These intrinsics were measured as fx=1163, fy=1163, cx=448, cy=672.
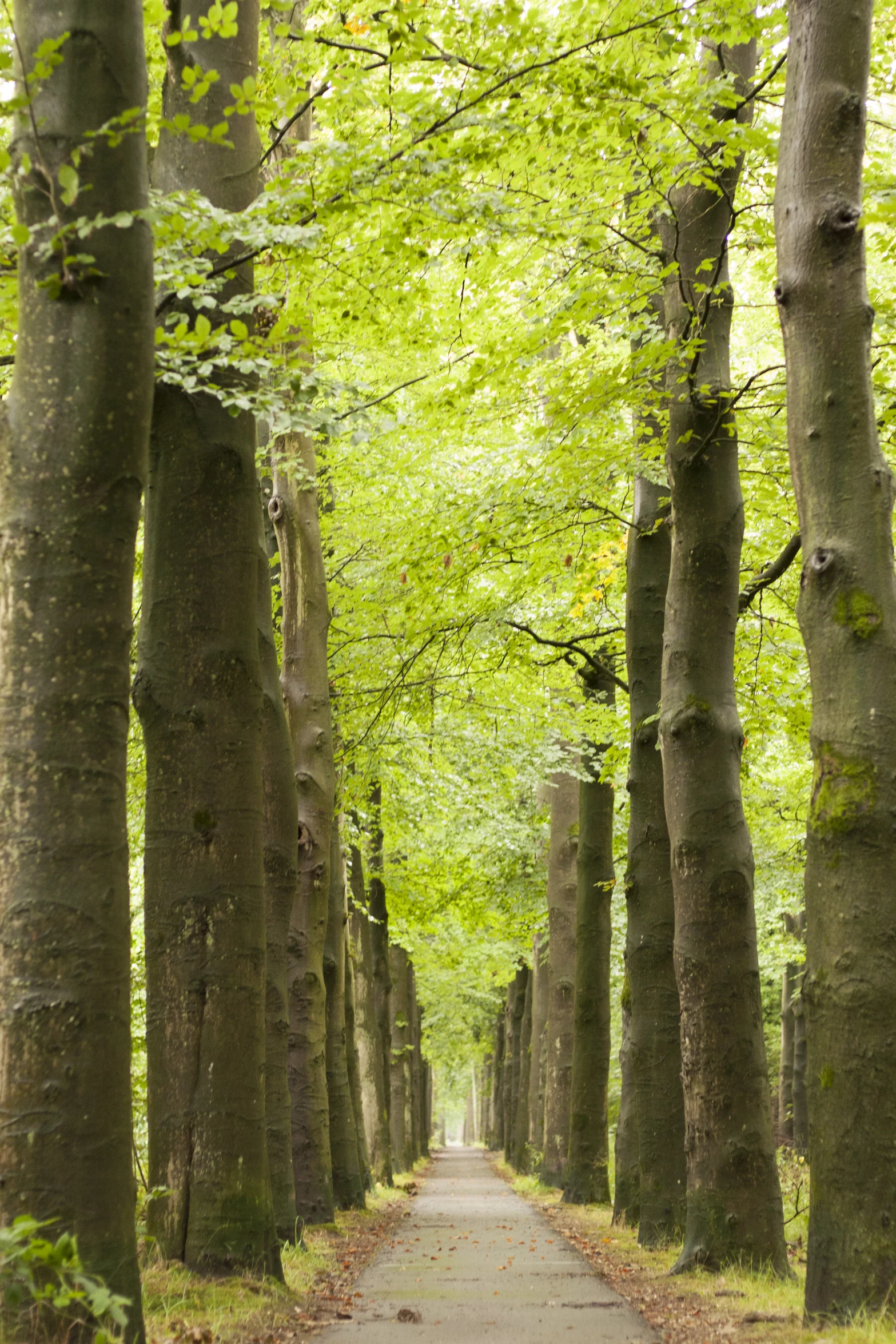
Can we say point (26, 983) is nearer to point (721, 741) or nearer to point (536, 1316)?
point (536, 1316)

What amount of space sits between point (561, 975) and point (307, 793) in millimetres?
8490

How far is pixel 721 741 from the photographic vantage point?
829 centimetres

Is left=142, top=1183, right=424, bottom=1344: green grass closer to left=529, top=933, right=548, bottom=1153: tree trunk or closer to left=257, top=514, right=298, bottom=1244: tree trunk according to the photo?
left=257, top=514, right=298, bottom=1244: tree trunk

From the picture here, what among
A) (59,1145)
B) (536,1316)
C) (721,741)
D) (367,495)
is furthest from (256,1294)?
(367,495)

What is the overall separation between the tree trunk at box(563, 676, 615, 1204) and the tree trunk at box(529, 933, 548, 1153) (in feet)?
26.1

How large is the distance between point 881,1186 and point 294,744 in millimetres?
7629

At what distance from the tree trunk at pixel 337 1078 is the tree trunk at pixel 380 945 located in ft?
15.1

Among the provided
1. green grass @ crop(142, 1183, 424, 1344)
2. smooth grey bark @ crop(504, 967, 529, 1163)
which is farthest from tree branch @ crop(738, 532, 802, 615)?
smooth grey bark @ crop(504, 967, 529, 1163)

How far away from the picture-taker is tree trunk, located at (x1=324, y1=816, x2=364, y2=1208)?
13680mm

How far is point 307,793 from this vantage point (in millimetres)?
11570

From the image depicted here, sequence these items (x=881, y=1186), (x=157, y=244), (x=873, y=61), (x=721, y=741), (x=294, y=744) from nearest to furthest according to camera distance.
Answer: (x=881, y=1186)
(x=157, y=244)
(x=721, y=741)
(x=873, y=61)
(x=294, y=744)

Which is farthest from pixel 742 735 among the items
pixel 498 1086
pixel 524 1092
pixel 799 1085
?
pixel 498 1086

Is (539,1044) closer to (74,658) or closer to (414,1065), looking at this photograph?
(414,1065)

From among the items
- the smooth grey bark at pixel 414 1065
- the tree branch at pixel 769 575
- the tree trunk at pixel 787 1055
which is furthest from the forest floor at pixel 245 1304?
the smooth grey bark at pixel 414 1065
